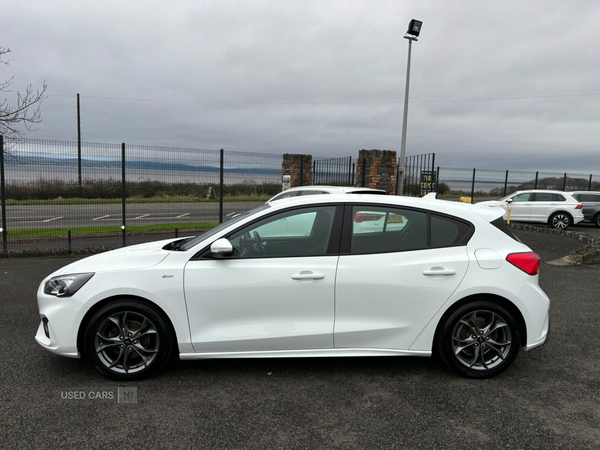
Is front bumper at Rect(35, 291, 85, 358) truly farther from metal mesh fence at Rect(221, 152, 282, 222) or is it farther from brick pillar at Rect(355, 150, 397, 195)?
brick pillar at Rect(355, 150, 397, 195)

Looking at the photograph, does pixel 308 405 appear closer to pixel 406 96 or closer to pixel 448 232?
pixel 448 232

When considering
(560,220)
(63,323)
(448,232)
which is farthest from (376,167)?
(63,323)

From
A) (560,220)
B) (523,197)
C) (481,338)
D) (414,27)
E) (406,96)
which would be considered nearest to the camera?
(481,338)

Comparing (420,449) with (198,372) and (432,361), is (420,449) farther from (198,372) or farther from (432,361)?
(198,372)

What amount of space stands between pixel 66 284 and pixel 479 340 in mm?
3599

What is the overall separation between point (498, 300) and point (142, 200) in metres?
9.63

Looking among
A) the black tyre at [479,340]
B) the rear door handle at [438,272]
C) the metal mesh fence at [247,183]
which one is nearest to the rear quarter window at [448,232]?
the rear door handle at [438,272]

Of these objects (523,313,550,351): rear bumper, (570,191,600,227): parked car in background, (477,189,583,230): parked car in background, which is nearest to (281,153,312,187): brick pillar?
(477,189,583,230): parked car in background

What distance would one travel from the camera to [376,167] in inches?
596

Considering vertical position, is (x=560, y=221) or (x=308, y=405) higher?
(x=560, y=221)

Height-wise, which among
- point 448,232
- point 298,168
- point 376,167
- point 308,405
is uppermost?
point 376,167

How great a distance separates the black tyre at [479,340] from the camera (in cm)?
371

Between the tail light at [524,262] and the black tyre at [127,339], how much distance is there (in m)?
3.01

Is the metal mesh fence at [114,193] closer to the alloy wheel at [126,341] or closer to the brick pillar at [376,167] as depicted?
the brick pillar at [376,167]
